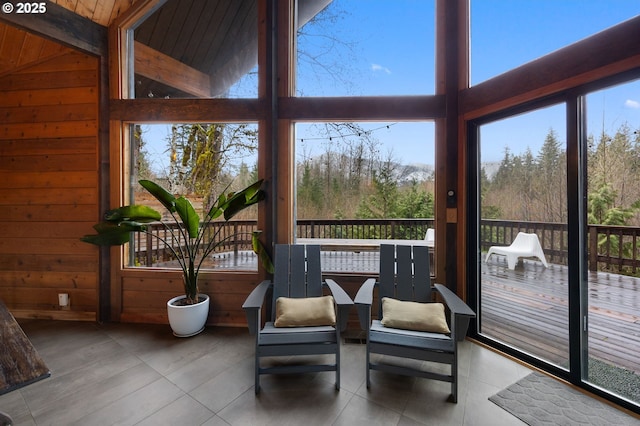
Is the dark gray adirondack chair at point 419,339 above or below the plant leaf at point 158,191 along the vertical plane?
below

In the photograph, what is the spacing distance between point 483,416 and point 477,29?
341 centimetres

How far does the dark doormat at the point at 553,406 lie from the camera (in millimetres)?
1804

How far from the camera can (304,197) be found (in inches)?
131

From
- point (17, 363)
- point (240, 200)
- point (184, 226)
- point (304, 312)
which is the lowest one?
point (304, 312)

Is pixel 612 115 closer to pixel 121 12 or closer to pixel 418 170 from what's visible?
pixel 418 170

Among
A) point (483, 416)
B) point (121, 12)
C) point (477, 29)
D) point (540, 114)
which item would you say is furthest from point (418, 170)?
point (121, 12)

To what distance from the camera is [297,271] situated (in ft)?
9.09

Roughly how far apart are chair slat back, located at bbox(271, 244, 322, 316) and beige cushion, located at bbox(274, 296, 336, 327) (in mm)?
139

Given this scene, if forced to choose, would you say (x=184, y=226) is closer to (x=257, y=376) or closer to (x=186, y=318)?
(x=186, y=318)

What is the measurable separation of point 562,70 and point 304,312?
284 centimetres

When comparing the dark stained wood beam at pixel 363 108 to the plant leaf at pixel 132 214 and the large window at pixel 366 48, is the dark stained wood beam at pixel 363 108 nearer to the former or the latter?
the large window at pixel 366 48

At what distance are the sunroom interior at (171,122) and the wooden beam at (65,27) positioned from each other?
0.4 inches

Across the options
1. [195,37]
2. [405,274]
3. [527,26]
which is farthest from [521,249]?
[195,37]

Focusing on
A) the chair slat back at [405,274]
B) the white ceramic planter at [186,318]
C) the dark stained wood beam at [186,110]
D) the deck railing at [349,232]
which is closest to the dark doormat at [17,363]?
the white ceramic planter at [186,318]
